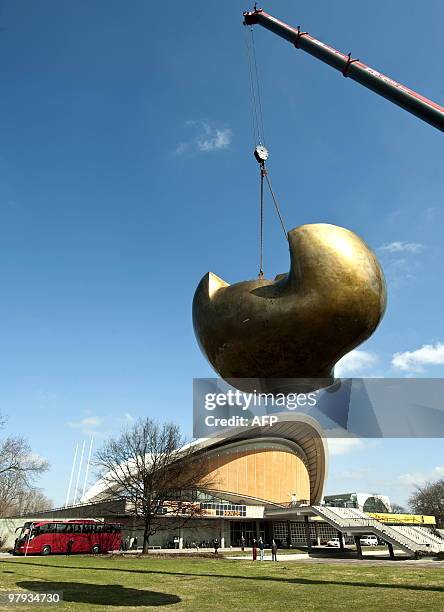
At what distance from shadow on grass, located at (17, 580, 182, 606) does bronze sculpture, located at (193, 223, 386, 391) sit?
10.4 m

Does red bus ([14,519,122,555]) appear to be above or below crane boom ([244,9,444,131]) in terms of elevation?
below

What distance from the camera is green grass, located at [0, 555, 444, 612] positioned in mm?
13320

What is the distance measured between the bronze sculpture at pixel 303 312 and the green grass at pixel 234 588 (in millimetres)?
9711

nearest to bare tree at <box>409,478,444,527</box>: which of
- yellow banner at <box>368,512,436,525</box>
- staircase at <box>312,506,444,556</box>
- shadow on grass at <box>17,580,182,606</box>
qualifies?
yellow banner at <box>368,512,436,525</box>

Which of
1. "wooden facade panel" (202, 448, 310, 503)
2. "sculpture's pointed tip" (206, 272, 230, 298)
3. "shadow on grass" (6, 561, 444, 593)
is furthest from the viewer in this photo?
"wooden facade panel" (202, 448, 310, 503)

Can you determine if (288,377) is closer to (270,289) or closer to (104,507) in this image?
(270,289)

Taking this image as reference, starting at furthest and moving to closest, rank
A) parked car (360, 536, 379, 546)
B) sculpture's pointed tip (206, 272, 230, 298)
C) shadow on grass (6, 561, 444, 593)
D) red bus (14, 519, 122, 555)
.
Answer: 1. parked car (360, 536, 379, 546)
2. red bus (14, 519, 122, 555)
3. shadow on grass (6, 561, 444, 593)
4. sculpture's pointed tip (206, 272, 230, 298)

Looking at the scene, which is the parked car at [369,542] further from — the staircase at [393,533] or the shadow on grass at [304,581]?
the shadow on grass at [304,581]

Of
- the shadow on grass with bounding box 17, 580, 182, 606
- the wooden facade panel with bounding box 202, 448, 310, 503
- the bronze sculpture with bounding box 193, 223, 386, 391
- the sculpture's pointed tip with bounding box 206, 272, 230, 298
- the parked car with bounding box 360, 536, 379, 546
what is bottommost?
the shadow on grass with bounding box 17, 580, 182, 606

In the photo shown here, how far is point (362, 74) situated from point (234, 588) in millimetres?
16438

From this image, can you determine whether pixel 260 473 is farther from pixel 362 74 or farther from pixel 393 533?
pixel 362 74

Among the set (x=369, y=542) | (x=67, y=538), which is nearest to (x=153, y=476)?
A: (x=67, y=538)

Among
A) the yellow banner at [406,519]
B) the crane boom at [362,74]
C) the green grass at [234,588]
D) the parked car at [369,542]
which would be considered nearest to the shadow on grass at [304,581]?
the green grass at [234,588]

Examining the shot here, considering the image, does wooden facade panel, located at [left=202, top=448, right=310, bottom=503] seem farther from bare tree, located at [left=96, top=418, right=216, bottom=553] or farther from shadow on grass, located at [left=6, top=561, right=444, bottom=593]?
shadow on grass, located at [left=6, top=561, right=444, bottom=593]
